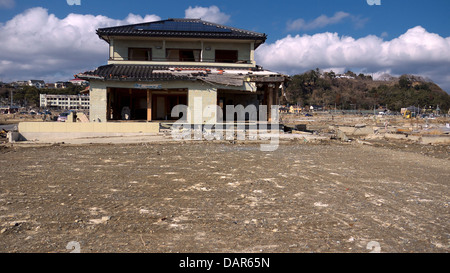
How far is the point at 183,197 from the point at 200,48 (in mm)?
19773

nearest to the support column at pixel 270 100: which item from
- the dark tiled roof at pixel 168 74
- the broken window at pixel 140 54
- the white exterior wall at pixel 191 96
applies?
the dark tiled roof at pixel 168 74

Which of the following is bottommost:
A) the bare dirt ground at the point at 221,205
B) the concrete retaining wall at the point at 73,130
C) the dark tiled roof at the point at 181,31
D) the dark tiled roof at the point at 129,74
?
the bare dirt ground at the point at 221,205

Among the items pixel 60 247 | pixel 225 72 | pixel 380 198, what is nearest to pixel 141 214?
pixel 60 247

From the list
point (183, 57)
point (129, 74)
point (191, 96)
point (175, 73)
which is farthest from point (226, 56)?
point (129, 74)

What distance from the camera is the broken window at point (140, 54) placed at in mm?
25030

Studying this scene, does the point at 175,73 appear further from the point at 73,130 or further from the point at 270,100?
the point at 73,130

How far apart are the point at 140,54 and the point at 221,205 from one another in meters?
21.7

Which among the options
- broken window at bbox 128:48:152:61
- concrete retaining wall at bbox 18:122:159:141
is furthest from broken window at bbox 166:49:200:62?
concrete retaining wall at bbox 18:122:159:141

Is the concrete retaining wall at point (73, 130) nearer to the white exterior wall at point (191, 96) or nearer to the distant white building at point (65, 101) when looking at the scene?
the white exterior wall at point (191, 96)

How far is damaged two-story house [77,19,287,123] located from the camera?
21.0 metres

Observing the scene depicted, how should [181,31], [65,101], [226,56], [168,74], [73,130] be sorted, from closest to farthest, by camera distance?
1. [73,130]
2. [168,74]
3. [181,31]
4. [226,56]
5. [65,101]

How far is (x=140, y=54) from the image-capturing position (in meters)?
25.6

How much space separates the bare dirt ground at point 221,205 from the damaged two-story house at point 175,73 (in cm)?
980

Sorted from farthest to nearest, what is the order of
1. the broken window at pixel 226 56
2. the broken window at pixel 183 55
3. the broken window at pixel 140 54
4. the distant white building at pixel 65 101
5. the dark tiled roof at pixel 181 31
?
1. the distant white building at pixel 65 101
2. the broken window at pixel 226 56
3. the broken window at pixel 183 55
4. the broken window at pixel 140 54
5. the dark tiled roof at pixel 181 31
